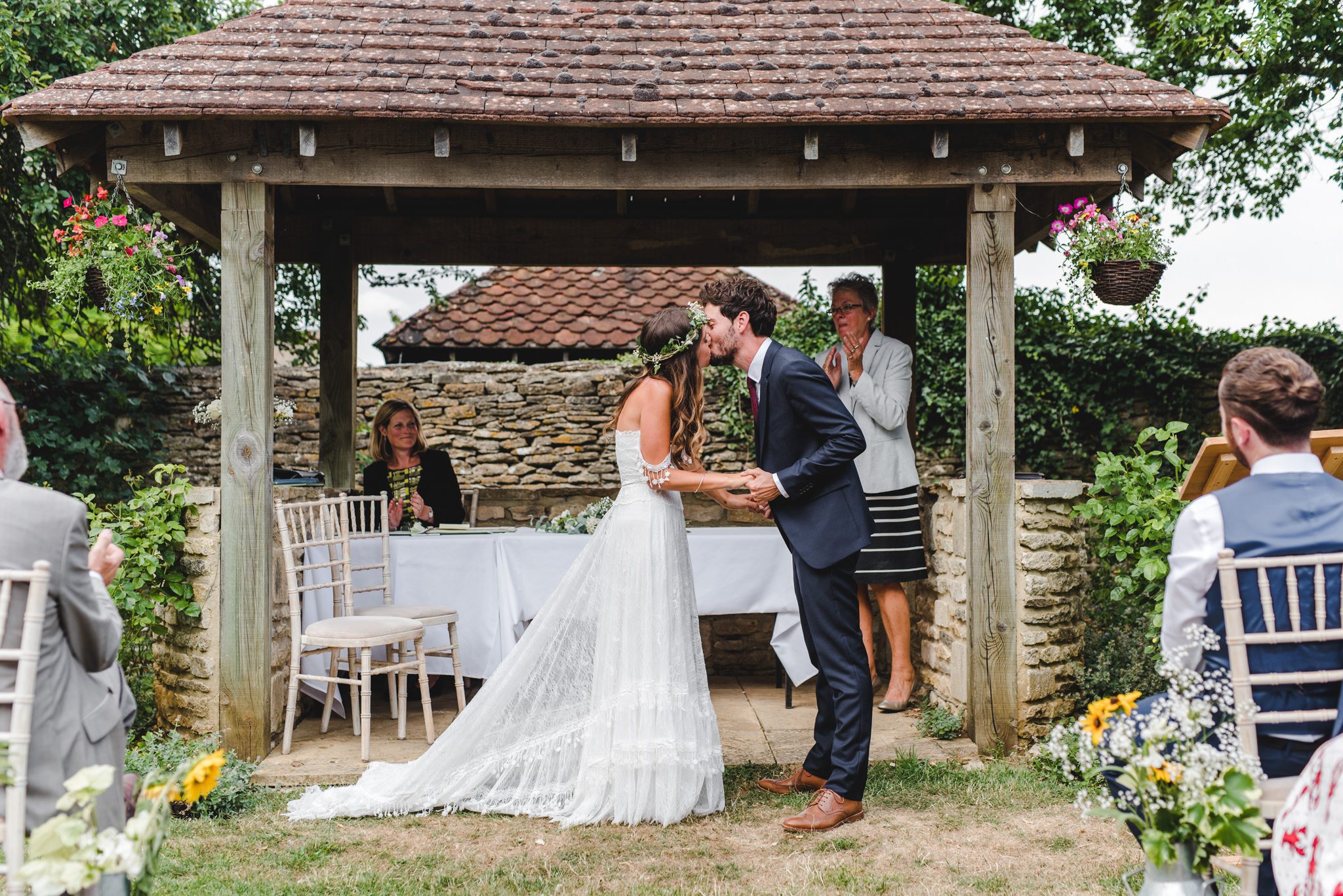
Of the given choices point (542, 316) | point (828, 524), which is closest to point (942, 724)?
→ point (828, 524)

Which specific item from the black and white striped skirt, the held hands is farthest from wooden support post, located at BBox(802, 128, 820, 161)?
the held hands

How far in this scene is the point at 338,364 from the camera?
749 centimetres

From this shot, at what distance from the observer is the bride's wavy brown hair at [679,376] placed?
173 inches

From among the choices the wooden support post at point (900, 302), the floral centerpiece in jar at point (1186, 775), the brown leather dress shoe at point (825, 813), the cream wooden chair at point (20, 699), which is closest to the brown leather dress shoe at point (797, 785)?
the brown leather dress shoe at point (825, 813)

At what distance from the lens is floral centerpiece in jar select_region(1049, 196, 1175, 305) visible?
5098 millimetres

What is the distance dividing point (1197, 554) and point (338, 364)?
20.3 ft

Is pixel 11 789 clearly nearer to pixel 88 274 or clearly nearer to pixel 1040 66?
pixel 88 274

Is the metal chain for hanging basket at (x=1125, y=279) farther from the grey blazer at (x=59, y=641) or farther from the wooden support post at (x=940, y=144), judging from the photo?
the grey blazer at (x=59, y=641)

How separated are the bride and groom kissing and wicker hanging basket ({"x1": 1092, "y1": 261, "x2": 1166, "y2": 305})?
5.84ft

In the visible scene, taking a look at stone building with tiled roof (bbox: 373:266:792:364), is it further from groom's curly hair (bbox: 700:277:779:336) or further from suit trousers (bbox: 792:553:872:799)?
suit trousers (bbox: 792:553:872:799)

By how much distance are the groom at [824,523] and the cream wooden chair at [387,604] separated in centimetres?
207

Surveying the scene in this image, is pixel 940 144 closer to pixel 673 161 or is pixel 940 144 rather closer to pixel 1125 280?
pixel 1125 280

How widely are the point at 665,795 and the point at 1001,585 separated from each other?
2028 mm

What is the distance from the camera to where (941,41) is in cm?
569
